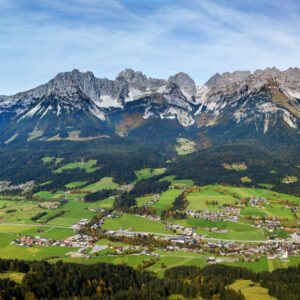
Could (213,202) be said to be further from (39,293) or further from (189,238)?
(39,293)

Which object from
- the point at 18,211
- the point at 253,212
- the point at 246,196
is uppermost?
the point at 246,196

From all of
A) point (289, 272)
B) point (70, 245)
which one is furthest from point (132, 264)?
point (289, 272)

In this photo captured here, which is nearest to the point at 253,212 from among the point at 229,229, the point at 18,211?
the point at 229,229

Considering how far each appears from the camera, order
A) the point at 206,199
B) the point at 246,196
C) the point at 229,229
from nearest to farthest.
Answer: the point at 229,229, the point at 206,199, the point at 246,196

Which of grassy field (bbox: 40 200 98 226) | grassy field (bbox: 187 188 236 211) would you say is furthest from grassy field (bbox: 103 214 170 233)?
grassy field (bbox: 187 188 236 211)

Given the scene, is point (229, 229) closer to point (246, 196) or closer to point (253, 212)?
point (253, 212)
